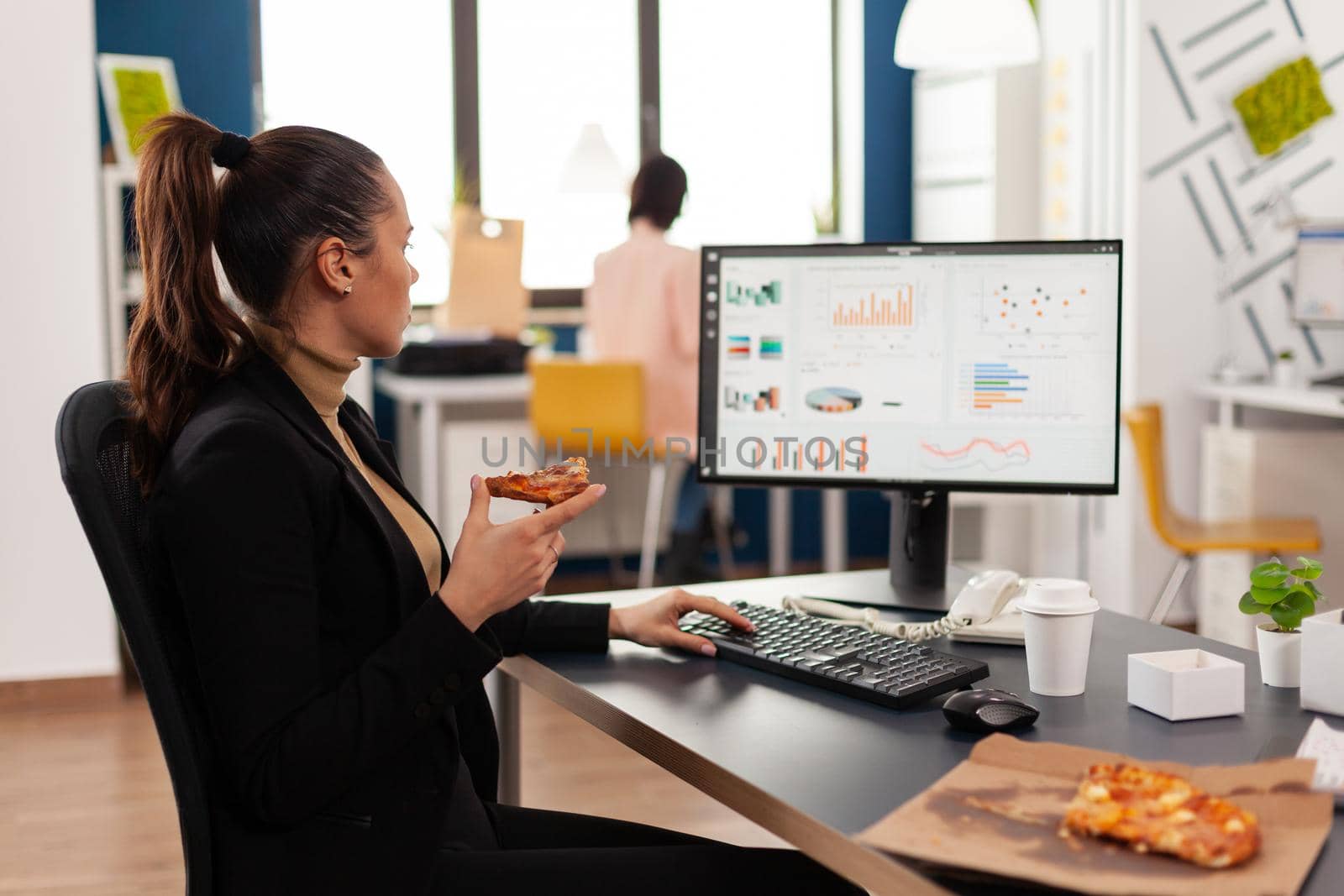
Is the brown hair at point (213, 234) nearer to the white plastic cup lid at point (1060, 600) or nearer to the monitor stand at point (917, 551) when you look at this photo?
the white plastic cup lid at point (1060, 600)

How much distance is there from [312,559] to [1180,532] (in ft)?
10.2

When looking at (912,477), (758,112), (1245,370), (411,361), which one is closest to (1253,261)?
(1245,370)

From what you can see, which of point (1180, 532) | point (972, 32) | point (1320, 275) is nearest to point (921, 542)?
point (972, 32)

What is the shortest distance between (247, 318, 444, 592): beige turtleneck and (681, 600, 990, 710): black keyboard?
32 cm

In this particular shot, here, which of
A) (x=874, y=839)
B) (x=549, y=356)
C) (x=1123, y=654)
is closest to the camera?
(x=874, y=839)

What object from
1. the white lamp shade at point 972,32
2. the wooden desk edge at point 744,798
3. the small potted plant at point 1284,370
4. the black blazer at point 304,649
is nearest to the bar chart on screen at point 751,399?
the wooden desk edge at point 744,798

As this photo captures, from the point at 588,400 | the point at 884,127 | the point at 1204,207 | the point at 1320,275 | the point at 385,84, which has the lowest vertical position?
the point at 588,400

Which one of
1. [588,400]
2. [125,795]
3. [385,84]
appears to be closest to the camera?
[125,795]

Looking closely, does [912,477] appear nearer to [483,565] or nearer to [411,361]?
[483,565]

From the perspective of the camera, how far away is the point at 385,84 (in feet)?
16.7

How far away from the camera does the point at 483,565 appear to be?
3.88 feet

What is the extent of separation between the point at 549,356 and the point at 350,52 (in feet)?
4.54

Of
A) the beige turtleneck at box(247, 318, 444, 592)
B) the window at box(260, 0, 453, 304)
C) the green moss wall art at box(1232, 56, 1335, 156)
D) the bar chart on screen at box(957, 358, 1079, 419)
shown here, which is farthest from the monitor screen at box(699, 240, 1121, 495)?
the window at box(260, 0, 453, 304)

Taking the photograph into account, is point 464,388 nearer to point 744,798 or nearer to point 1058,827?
point 744,798
